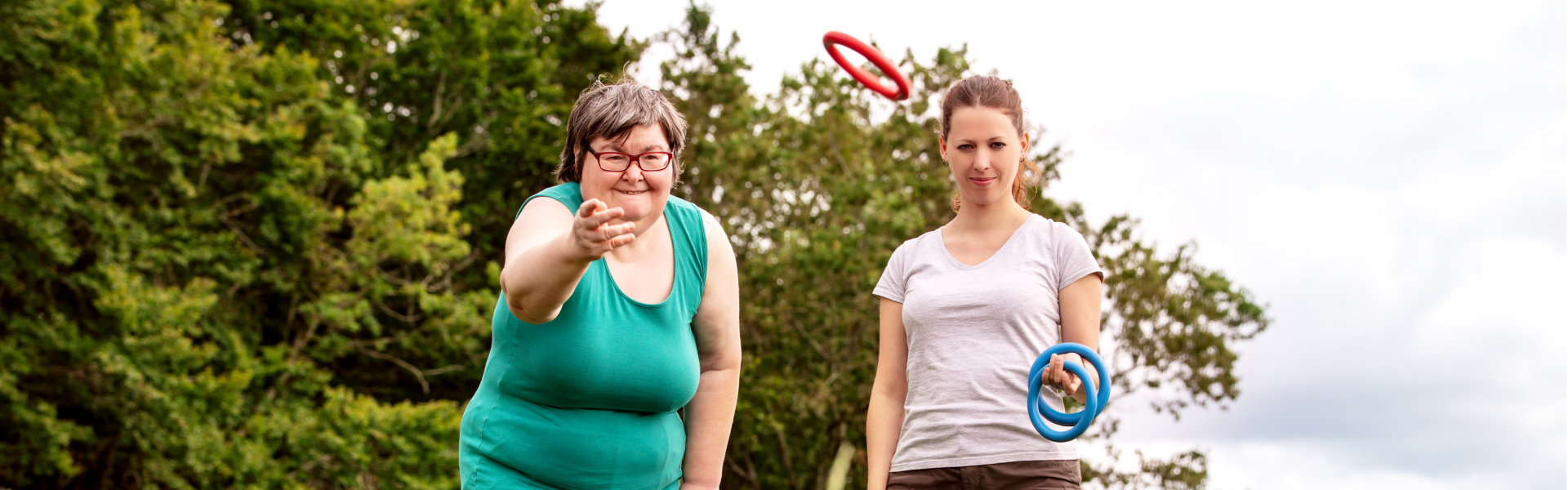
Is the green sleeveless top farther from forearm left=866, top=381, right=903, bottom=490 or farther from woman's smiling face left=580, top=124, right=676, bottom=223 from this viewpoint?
forearm left=866, top=381, right=903, bottom=490

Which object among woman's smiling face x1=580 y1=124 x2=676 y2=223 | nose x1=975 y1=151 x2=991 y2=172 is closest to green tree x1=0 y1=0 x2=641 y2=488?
woman's smiling face x1=580 y1=124 x2=676 y2=223

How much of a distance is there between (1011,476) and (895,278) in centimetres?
64

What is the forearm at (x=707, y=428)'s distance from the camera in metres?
2.76

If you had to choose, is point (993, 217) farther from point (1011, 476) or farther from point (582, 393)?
point (582, 393)

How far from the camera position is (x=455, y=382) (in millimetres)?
17750

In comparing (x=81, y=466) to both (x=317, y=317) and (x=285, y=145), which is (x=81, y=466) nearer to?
(x=317, y=317)

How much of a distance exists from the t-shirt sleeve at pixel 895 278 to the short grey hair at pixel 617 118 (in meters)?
0.71

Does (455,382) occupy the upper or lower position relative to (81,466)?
upper

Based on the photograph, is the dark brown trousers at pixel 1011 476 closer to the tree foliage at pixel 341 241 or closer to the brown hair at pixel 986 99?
the brown hair at pixel 986 99

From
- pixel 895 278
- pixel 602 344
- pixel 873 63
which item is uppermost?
pixel 873 63

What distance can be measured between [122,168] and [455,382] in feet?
18.1

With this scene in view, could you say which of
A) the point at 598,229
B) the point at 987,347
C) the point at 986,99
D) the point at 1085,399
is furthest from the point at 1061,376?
the point at 598,229

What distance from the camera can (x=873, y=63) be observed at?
13.7ft

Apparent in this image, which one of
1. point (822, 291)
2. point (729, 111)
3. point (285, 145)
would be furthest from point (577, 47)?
point (822, 291)
